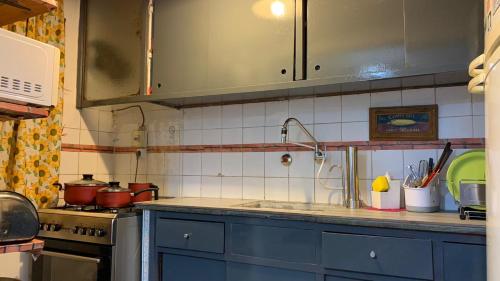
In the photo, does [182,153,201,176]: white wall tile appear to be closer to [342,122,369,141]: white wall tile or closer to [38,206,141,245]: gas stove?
[38,206,141,245]: gas stove

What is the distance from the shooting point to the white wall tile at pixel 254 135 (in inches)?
92.9

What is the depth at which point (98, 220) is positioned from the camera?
198 centimetres

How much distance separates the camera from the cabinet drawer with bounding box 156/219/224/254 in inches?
72.2

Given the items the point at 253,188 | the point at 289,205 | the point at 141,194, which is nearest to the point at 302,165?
the point at 289,205

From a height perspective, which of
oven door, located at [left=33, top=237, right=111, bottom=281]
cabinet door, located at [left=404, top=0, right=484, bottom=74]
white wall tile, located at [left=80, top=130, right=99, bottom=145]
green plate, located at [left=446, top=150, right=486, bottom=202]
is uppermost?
cabinet door, located at [left=404, top=0, right=484, bottom=74]

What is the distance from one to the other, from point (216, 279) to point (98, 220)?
699 mm

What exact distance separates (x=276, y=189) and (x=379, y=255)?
902mm

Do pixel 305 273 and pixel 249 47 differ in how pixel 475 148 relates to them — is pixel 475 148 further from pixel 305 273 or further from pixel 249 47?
pixel 249 47

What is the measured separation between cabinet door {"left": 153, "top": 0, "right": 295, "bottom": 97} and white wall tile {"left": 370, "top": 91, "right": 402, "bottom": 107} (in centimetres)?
51

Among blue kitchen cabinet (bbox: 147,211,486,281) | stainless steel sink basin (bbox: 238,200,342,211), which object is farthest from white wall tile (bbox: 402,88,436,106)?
blue kitchen cabinet (bbox: 147,211,486,281)

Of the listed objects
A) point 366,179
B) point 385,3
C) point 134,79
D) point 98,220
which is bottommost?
point 98,220

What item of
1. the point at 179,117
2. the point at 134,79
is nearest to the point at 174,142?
the point at 179,117

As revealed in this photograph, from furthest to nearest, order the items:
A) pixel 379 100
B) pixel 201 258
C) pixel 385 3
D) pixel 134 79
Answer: pixel 134 79 < pixel 379 100 < pixel 201 258 < pixel 385 3

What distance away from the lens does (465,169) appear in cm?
175
